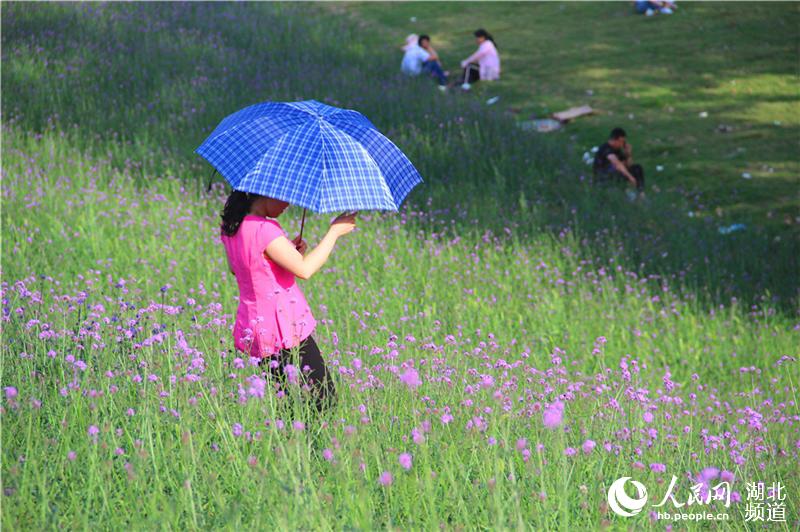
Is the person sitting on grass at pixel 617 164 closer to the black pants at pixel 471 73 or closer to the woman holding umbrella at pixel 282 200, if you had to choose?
the black pants at pixel 471 73

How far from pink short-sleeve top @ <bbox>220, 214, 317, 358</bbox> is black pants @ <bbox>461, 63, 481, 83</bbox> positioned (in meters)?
15.3

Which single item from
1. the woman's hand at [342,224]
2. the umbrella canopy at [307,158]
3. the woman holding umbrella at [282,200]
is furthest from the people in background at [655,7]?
the woman's hand at [342,224]

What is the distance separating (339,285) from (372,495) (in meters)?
3.90

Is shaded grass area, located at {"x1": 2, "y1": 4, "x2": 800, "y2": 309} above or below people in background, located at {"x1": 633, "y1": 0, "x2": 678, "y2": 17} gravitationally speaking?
below

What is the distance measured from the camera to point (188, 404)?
10.1ft

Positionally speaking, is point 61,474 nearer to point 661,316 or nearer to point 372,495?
point 372,495

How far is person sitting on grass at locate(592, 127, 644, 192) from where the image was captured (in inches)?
457

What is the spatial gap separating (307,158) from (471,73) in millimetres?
15503

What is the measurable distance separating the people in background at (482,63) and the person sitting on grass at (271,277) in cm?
1509

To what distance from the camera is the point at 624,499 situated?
3186 mm

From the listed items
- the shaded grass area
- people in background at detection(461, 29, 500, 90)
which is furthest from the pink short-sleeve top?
people in background at detection(461, 29, 500, 90)

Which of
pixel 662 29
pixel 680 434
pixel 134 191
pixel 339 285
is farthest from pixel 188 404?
pixel 662 29

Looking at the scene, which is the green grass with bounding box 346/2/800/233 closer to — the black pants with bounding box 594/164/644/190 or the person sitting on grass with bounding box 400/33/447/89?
the person sitting on grass with bounding box 400/33/447/89

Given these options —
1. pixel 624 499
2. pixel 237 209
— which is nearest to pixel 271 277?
pixel 237 209
